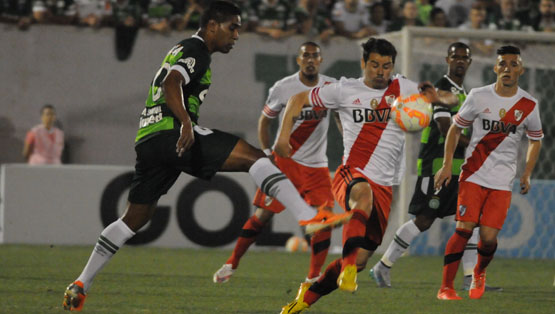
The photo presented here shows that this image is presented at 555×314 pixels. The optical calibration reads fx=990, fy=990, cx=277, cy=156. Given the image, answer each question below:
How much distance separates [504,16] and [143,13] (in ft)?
17.1

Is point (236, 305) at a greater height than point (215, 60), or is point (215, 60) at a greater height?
point (215, 60)

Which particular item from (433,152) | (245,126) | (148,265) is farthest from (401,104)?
(245,126)

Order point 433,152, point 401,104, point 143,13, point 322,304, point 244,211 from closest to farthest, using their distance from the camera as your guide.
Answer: point 401,104
point 322,304
point 433,152
point 244,211
point 143,13

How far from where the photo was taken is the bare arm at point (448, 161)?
703 cm

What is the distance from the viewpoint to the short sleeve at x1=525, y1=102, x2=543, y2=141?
7230mm

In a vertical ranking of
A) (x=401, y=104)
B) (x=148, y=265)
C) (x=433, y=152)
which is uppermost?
(x=401, y=104)

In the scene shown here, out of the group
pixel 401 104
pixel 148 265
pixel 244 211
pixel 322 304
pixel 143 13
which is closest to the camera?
pixel 401 104

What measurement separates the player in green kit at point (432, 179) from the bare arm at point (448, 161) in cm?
80

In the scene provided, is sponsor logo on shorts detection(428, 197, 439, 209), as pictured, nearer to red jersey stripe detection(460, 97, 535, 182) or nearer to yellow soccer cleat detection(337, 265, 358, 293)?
red jersey stripe detection(460, 97, 535, 182)

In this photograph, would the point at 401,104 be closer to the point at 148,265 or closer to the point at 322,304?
the point at 322,304

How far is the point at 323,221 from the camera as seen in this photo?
5.07 meters

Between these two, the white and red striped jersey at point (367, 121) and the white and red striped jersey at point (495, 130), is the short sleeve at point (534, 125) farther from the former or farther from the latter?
the white and red striped jersey at point (367, 121)

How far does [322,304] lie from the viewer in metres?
6.79

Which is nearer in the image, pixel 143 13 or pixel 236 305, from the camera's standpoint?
pixel 236 305
